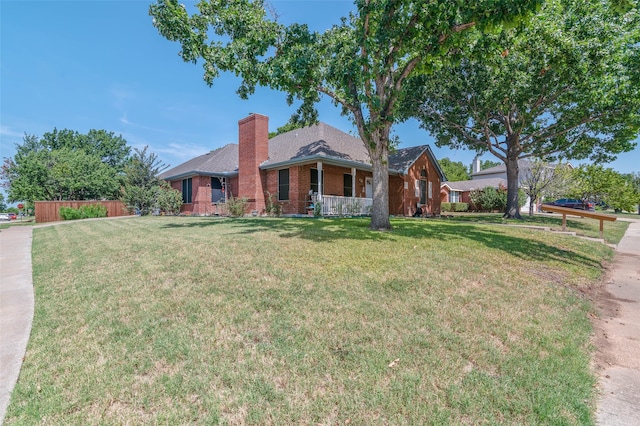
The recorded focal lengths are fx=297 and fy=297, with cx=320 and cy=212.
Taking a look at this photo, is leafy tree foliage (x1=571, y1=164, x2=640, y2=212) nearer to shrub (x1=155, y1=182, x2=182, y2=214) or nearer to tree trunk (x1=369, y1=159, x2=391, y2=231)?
tree trunk (x1=369, y1=159, x2=391, y2=231)

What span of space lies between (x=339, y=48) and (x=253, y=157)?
34.2ft

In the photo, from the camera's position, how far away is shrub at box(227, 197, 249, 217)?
54.7ft

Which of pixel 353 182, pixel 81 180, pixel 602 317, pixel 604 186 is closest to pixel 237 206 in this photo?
pixel 353 182

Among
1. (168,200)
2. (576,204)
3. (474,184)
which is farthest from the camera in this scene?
(474,184)

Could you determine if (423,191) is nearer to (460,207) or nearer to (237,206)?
(237,206)

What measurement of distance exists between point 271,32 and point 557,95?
14984 millimetres

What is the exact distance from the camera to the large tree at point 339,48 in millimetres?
7846

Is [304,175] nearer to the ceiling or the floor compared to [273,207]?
nearer to the ceiling

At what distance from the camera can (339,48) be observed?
8.69m

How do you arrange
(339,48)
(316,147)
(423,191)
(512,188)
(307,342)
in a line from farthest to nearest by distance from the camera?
(423,191) → (512,188) → (316,147) → (339,48) → (307,342)

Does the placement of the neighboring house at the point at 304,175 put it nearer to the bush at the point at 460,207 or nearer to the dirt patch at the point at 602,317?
the dirt patch at the point at 602,317

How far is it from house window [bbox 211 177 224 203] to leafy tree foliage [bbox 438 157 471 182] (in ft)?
186

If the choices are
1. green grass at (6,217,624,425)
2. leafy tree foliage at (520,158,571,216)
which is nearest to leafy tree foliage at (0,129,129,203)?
green grass at (6,217,624,425)

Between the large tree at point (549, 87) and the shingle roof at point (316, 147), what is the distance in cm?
435
